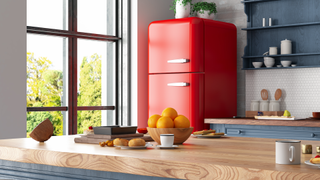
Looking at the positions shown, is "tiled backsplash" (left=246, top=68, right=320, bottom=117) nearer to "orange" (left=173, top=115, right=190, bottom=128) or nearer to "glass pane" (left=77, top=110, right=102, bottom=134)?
"glass pane" (left=77, top=110, right=102, bottom=134)

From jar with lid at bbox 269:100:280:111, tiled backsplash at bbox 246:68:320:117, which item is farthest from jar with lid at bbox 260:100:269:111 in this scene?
tiled backsplash at bbox 246:68:320:117

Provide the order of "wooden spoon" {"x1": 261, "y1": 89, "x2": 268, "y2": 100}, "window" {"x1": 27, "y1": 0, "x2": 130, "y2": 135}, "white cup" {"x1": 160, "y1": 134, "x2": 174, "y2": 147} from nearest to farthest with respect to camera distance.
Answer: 1. "white cup" {"x1": 160, "y1": 134, "x2": 174, "y2": 147}
2. "window" {"x1": 27, "y1": 0, "x2": 130, "y2": 135}
3. "wooden spoon" {"x1": 261, "y1": 89, "x2": 268, "y2": 100}

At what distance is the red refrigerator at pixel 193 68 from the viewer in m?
4.30

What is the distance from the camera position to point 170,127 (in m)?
1.84

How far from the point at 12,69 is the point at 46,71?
0.57 metres

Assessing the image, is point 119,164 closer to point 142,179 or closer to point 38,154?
point 142,179

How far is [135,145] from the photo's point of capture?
1690 millimetres

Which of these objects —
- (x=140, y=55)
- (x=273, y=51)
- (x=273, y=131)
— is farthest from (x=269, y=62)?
(x=140, y=55)

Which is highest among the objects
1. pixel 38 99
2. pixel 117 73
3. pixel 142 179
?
pixel 117 73

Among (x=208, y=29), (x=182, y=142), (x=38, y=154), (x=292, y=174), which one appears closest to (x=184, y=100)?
(x=208, y=29)

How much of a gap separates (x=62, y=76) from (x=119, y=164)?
3.09 m

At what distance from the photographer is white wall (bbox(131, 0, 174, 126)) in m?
4.78

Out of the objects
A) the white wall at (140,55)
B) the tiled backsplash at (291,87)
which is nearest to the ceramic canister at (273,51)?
the tiled backsplash at (291,87)

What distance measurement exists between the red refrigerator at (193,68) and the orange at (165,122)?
2.45 metres
